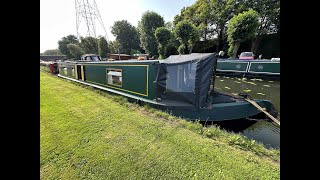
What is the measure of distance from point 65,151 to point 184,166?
1.88m

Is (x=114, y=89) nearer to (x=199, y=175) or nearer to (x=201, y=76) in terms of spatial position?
(x=201, y=76)

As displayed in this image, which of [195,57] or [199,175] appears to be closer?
[199,175]

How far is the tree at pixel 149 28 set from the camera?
31.2m

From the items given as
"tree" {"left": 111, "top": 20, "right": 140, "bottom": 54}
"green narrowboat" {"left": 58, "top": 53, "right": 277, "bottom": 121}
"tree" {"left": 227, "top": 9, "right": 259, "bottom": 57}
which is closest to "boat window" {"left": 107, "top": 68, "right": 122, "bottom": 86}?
"green narrowboat" {"left": 58, "top": 53, "right": 277, "bottom": 121}

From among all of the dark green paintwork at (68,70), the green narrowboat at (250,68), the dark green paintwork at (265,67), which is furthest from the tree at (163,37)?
the dark green paintwork at (68,70)

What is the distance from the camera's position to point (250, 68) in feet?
41.7

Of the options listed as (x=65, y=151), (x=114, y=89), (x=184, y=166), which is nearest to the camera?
(x=184, y=166)

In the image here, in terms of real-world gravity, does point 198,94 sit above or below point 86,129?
above

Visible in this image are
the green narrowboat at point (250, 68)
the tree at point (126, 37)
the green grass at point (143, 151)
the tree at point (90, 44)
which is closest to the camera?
the green grass at point (143, 151)

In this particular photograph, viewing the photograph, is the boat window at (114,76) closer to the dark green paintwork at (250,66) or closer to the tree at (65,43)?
the dark green paintwork at (250,66)

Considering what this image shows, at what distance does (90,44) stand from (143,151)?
119ft

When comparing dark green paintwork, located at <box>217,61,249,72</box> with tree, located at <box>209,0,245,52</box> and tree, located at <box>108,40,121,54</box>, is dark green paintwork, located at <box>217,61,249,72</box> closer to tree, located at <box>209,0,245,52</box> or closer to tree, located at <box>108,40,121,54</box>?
tree, located at <box>209,0,245,52</box>
